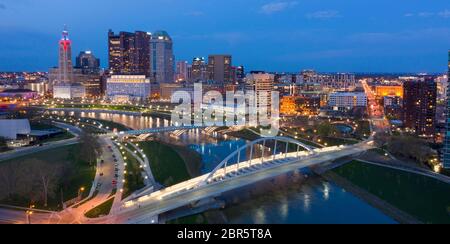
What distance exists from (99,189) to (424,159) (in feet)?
27.7

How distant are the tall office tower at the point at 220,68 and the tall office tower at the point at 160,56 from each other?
5393 mm

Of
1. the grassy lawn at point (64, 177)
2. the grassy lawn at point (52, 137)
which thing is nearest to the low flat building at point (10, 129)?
the grassy lawn at point (52, 137)

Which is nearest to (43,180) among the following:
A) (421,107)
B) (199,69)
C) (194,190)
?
(194,190)

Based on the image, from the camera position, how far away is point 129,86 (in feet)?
126

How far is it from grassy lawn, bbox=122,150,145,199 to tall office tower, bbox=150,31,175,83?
38868mm

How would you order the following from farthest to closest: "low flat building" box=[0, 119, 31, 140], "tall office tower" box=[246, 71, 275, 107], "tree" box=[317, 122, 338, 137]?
"tall office tower" box=[246, 71, 275, 107]
"tree" box=[317, 122, 338, 137]
"low flat building" box=[0, 119, 31, 140]

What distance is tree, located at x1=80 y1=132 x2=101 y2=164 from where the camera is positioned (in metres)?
11.4

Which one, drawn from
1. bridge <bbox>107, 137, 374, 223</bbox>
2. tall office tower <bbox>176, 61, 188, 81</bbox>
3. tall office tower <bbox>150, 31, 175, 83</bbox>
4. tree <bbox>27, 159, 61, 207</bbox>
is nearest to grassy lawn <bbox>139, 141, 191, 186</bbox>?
bridge <bbox>107, 137, 374, 223</bbox>

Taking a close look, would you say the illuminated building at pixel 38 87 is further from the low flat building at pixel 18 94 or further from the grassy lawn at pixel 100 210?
the grassy lawn at pixel 100 210

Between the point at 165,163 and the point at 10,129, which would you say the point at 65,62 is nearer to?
the point at 10,129

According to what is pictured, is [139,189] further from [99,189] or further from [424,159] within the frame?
[424,159]

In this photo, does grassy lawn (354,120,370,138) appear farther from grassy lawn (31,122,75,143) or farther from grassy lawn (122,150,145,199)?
grassy lawn (31,122,75,143)

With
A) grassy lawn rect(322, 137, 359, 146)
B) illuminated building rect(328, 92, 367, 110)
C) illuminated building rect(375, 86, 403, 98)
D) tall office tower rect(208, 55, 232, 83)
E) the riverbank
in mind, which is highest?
tall office tower rect(208, 55, 232, 83)
